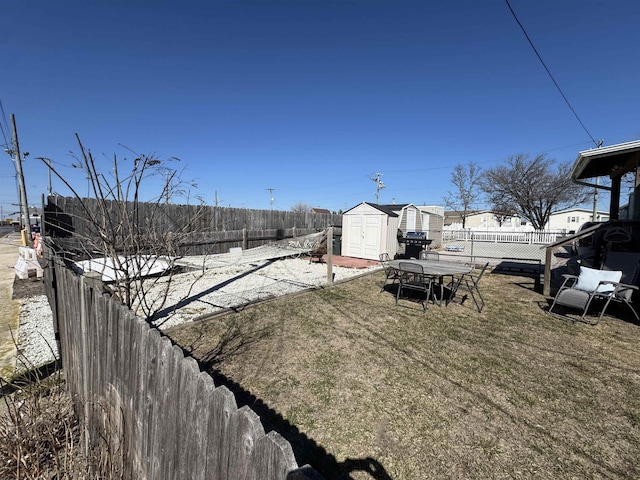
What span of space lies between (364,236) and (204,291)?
6.96 m

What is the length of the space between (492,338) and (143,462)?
3.99 m

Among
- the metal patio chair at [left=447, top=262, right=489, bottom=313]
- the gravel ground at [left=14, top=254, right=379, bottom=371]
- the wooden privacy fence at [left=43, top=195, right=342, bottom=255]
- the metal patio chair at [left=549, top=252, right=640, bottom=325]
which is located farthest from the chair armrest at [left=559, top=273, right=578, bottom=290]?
the wooden privacy fence at [left=43, top=195, right=342, bottom=255]

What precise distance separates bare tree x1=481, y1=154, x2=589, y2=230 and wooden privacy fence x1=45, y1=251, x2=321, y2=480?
984 inches

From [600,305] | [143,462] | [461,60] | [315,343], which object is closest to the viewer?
[143,462]

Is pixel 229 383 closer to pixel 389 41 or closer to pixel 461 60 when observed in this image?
pixel 389 41

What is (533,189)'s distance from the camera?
1998cm

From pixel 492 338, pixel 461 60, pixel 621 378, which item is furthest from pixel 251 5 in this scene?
pixel 621 378

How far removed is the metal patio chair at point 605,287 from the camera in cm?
423

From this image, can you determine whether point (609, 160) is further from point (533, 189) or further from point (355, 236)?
point (533, 189)

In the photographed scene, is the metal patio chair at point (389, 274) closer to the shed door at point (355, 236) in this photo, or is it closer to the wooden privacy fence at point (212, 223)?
the wooden privacy fence at point (212, 223)

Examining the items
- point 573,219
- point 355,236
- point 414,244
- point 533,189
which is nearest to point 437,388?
point 414,244

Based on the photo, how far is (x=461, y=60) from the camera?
10.3m

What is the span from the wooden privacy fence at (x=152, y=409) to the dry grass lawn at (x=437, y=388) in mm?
975

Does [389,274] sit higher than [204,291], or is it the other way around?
[389,274]
